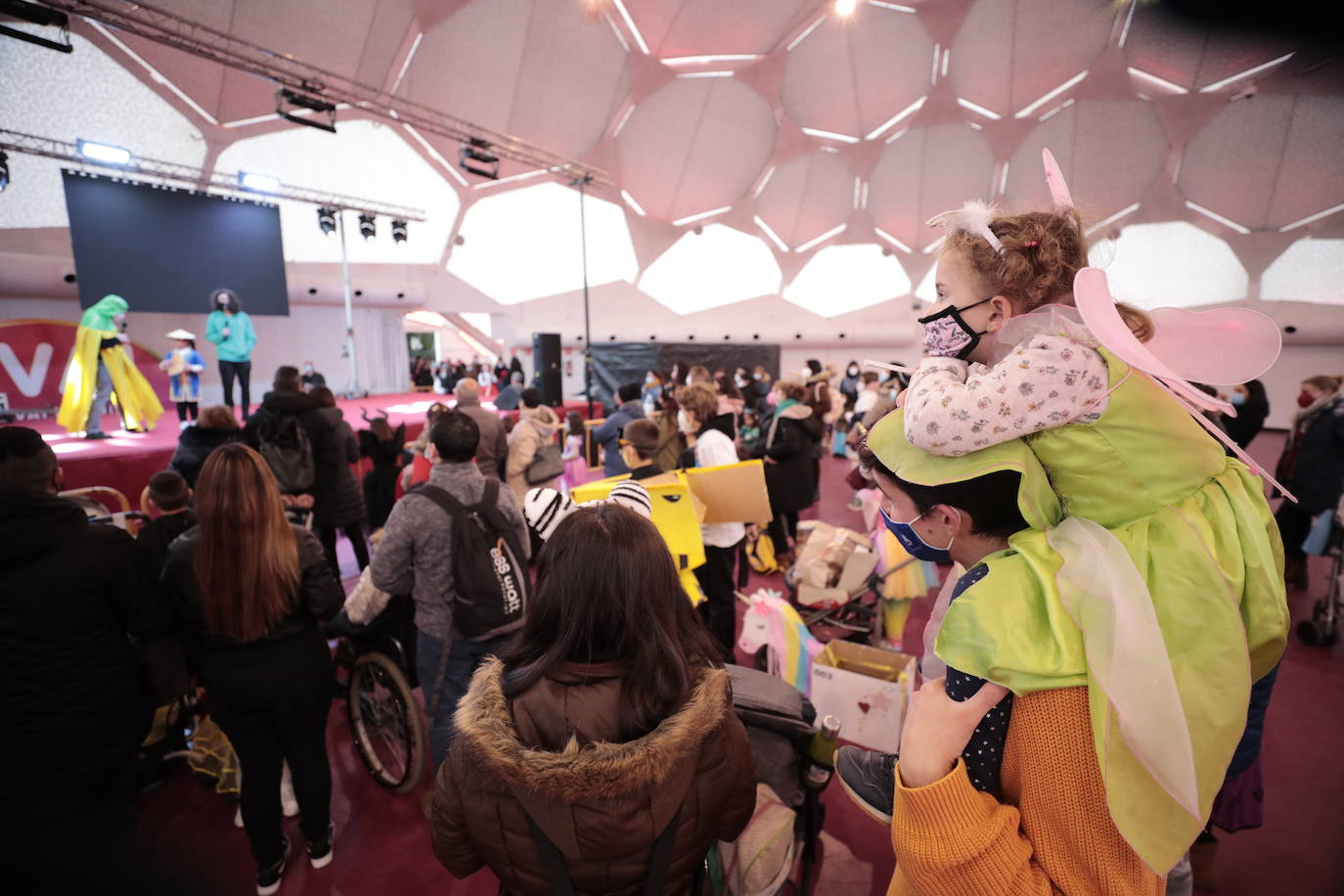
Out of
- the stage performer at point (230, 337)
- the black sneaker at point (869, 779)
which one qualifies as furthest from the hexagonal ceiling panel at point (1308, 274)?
the stage performer at point (230, 337)

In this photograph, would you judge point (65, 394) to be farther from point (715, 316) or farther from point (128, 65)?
point (715, 316)

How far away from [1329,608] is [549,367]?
38.7 ft

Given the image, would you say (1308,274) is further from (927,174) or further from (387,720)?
(387,720)

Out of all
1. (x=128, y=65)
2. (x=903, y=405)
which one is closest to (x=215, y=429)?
(x=903, y=405)

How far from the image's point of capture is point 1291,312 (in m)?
15.5

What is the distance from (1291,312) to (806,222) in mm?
13921

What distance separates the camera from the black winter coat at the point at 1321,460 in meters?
4.21

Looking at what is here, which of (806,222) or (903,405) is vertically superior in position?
(806,222)

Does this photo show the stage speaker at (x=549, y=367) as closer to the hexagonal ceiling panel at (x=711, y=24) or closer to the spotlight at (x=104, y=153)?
the spotlight at (x=104, y=153)

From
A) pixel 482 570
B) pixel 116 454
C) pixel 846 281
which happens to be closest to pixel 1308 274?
pixel 846 281

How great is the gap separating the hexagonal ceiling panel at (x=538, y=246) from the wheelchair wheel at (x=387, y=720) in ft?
51.9

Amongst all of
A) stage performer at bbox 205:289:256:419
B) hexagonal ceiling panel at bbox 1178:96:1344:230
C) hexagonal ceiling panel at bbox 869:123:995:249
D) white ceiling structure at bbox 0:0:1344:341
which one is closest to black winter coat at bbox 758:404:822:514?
stage performer at bbox 205:289:256:419

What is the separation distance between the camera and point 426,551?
2293 mm

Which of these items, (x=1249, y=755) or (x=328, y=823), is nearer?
(x=1249, y=755)
